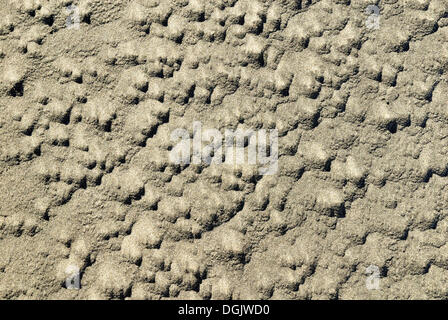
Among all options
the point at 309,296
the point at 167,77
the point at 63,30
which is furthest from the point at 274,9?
the point at 309,296

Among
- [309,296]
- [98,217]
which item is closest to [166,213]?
[98,217]

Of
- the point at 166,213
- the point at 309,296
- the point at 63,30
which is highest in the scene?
the point at 63,30

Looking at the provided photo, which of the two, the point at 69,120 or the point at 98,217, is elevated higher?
the point at 69,120

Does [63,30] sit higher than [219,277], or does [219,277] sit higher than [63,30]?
[63,30]

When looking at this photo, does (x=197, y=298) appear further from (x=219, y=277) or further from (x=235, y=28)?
(x=235, y=28)

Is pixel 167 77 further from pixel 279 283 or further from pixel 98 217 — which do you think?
pixel 279 283

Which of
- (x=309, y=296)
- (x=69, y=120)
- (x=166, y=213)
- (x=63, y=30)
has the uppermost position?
(x=63, y=30)
